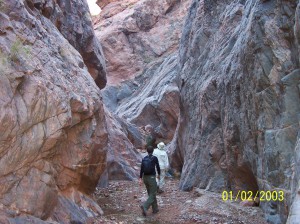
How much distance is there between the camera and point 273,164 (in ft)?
32.8

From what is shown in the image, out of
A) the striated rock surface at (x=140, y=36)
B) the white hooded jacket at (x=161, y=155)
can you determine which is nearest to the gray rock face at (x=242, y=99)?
the white hooded jacket at (x=161, y=155)

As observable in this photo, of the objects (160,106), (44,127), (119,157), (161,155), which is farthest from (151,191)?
(160,106)

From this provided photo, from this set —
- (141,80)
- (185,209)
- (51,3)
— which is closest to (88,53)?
(51,3)

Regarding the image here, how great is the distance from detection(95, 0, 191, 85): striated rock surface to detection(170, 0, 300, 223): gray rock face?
22.2 meters

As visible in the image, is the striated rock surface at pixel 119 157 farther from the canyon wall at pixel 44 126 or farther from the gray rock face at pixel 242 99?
the canyon wall at pixel 44 126

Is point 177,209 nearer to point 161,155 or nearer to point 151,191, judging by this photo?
point 151,191

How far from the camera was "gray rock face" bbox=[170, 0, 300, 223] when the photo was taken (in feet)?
31.4

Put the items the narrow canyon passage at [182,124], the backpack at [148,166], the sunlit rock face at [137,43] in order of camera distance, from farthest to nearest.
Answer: the sunlit rock face at [137,43] → the backpack at [148,166] → the narrow canyon passage at [182,124]

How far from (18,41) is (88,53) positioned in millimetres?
11406
